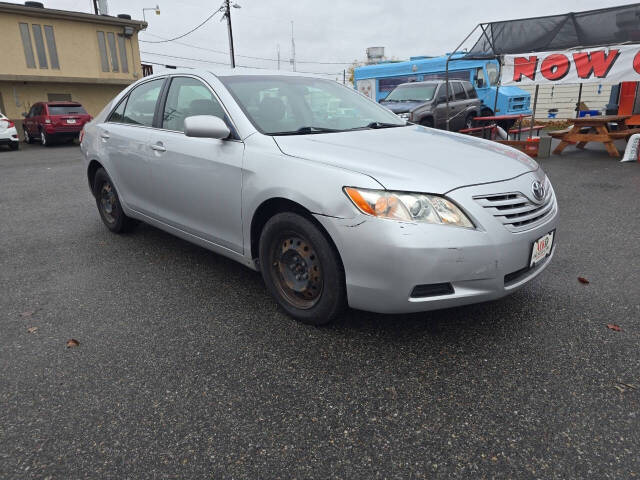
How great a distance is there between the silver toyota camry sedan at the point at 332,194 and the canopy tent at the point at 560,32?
728cm

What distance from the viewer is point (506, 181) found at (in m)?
2.59

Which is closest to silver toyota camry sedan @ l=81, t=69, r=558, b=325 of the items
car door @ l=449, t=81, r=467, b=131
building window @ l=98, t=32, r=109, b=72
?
car door @ l=449, t=81, r=467, b=131

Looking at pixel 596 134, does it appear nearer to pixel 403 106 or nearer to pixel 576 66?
pixel 576 66

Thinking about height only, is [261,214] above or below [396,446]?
above

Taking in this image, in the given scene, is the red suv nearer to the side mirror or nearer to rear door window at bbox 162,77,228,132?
rear door window at bbox 162,77,228,132

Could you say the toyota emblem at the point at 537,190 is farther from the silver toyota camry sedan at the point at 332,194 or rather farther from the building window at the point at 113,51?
the building window at the point at 113,51

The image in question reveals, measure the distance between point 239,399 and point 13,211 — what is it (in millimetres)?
5720

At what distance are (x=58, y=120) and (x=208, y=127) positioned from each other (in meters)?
16.6

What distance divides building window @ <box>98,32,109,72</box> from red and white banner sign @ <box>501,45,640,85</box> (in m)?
20.9

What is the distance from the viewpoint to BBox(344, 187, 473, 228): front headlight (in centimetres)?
232

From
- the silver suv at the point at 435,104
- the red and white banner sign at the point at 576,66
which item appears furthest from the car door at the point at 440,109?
the red and white banner sign at the point at 576,66

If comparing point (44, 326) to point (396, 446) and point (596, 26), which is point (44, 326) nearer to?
point (396, 446)

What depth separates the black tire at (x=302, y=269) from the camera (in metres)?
2.56

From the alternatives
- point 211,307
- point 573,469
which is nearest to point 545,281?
point 573,469
